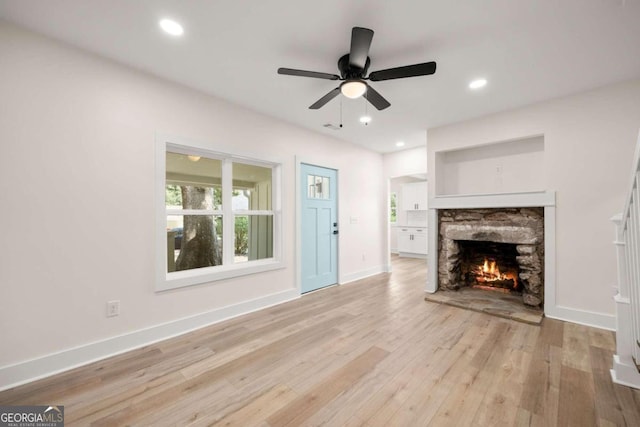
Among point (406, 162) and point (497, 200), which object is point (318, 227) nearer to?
point (406, 162)

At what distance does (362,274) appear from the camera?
5.30 meters

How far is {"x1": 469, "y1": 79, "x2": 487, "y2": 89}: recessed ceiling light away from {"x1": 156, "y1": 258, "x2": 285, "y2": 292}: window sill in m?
3.27

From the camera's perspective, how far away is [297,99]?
321 centimetres

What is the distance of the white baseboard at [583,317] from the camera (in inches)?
113

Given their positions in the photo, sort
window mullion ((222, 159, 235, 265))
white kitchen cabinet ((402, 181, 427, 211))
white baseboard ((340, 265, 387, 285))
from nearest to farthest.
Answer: window mullion ((222, 159, 235, 265)) → white baseboard ((340, 265, 387, 285)) → white kitchen cabinet ((402, 181, 427, 211))

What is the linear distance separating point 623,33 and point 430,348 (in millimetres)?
3080

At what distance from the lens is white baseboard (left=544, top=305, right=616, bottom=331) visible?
2879 mm

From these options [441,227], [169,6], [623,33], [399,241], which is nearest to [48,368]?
[169,6]

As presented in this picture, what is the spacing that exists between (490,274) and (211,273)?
439 cm

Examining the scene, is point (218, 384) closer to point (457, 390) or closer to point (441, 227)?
point (457, 390)

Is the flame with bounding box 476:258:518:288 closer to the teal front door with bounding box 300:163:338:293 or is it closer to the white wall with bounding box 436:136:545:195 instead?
the white wall with bounding box 436:136:545:195

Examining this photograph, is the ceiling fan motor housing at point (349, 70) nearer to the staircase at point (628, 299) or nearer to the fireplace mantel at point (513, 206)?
the staircase at point (628, 299)

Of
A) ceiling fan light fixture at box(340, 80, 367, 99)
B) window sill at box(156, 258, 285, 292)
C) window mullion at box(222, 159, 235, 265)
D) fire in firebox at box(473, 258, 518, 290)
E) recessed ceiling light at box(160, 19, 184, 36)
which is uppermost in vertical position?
recessed ceiling light at box(160, 19, 184, 36)

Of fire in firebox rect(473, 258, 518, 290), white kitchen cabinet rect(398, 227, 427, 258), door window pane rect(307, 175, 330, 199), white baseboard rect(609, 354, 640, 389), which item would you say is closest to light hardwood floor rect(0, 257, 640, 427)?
white baseboard rect(609, 354, 640, 389)
